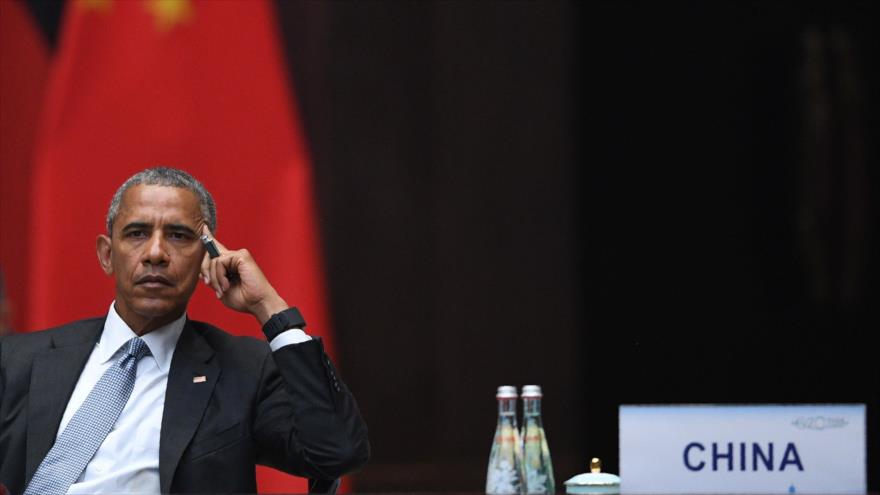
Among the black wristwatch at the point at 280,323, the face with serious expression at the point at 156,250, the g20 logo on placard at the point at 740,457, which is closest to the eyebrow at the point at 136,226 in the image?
the face with serious expression at the point at 156,250

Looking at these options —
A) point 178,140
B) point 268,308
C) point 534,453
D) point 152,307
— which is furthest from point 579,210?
point 534,453

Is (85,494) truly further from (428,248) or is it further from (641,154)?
(641,154)

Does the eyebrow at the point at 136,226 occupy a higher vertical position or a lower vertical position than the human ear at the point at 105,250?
higher

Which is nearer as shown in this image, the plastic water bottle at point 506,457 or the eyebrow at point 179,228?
the plastic water bottle at point 506,457

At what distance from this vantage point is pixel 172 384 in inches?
106

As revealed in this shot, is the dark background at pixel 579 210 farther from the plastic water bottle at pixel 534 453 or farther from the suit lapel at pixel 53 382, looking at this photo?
the plastic water bottle at pixel 534 453

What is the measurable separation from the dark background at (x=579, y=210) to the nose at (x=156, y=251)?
4.37 ft

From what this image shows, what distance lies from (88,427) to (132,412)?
A: 0.10m

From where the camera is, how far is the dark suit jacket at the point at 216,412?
2604mm

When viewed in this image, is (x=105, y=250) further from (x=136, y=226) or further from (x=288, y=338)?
(x=288, y=338)

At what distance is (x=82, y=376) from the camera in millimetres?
2732

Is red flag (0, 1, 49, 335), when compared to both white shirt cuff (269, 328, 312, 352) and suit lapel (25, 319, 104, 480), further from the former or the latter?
white shirt cuff (269, 328, 312, 352)

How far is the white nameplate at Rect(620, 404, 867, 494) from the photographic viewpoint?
2285 mm

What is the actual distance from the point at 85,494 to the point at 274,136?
5.50 feet
